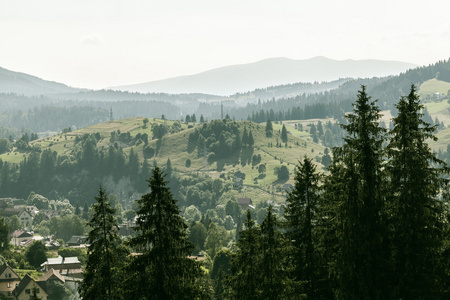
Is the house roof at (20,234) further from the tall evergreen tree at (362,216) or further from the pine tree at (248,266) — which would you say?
the tall evergreen tree at (362,216)

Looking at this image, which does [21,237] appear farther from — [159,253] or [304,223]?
[159,253]

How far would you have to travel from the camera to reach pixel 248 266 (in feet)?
93.1

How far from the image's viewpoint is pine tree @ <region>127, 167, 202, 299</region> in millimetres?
25266

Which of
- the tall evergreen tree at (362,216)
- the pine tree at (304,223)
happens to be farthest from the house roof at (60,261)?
the tall evergreen tree at (362,216)

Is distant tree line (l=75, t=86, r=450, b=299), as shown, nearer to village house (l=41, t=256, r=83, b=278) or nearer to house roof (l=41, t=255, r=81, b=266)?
village house (l=41, t=256, r=83, b=278)

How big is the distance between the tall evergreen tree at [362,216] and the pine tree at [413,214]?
0.79 m

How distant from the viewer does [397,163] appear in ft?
83.9

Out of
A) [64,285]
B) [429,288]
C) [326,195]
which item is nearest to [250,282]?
[326,195]

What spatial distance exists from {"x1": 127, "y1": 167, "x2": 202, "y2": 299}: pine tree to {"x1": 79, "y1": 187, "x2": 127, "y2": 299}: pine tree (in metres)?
3.32

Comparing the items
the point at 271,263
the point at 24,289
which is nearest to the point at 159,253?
the point at 271,263

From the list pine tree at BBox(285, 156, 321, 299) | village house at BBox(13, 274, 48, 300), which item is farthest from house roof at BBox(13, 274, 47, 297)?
pine tree at BBox(285, 156, 321, 299)

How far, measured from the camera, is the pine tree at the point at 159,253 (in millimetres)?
25266

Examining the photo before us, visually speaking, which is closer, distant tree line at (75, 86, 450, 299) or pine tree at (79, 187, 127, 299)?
distant tree line at (75, 86, 450, 299)

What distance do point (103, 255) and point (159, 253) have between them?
4.57 m
